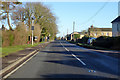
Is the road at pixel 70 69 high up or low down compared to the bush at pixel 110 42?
down

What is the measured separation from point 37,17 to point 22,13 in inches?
223

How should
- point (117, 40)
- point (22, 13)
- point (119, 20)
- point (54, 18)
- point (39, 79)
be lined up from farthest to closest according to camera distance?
point (54, 18) < point (22, 13) < point (119, 20) < point (117, 40) < point (39, 79)

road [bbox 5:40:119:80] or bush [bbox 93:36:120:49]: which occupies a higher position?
bush [bbox 93:36:120:49]

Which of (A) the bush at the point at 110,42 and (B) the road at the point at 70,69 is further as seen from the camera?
(A) the bush at the point at 110,42

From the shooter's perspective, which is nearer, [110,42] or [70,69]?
[70,69]

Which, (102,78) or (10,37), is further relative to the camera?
(10,37)

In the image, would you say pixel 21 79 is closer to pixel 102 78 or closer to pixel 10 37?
pixel 102 78

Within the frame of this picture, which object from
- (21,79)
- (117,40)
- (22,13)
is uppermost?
(22,13)

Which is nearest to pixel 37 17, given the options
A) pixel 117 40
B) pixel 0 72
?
pixel 117 40

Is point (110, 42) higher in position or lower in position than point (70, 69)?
higher

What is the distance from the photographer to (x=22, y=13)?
47719mm

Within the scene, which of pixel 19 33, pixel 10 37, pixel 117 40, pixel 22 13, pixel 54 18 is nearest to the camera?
pixel 117 40

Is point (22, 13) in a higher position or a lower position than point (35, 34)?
higher

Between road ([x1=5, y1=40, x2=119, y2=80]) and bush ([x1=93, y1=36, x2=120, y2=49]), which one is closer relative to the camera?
road ([x1=5, y1=40, x2=119, y2=80])
